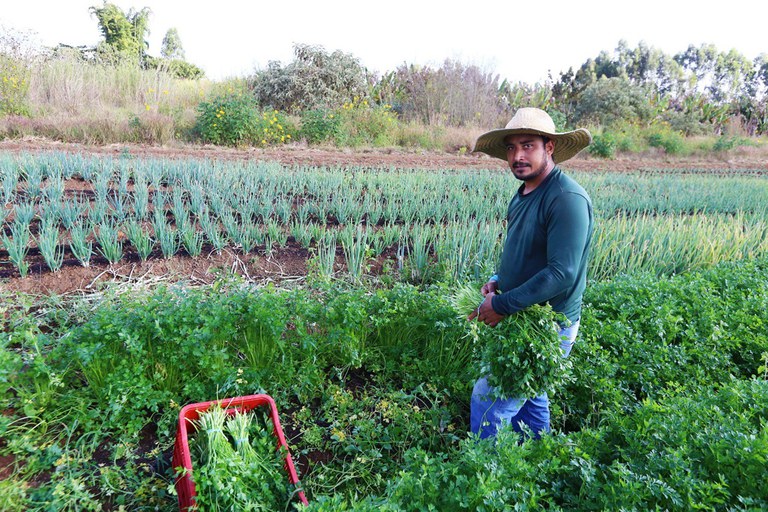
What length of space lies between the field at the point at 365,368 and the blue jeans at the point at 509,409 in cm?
14

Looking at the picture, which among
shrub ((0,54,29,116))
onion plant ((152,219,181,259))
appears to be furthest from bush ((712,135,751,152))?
shrub ((0,54,29,116))

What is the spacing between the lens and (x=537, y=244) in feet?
6.79

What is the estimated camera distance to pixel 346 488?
2135mm

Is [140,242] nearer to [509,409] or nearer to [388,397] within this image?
[388,397]

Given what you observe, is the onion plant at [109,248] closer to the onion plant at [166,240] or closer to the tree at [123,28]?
the onion plant at [166,240]

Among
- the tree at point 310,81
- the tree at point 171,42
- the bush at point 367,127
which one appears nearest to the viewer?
the bush at point 367,127

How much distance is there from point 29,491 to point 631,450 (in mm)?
2418

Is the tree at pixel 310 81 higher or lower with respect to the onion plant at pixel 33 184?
higher

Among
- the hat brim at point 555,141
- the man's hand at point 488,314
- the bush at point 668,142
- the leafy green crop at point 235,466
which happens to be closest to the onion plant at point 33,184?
the leafy green crop at point 235,466

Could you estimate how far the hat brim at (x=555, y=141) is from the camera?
2.12m

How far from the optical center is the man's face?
2074 mm

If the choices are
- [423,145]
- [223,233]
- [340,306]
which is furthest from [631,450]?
[423,145]

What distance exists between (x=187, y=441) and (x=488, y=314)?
1389mm

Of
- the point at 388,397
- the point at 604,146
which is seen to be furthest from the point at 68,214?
the point at 604,146
